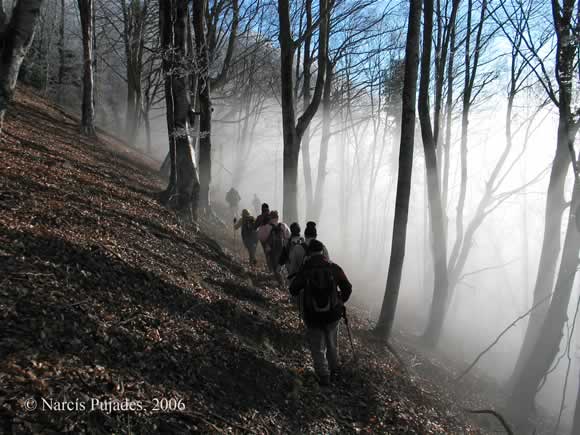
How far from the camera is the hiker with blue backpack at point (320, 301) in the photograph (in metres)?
5.28

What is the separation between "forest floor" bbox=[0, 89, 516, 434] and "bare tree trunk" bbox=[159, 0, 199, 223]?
50.5 inches

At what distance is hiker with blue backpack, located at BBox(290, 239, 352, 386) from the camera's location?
5277 mm

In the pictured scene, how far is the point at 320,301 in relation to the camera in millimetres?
5254

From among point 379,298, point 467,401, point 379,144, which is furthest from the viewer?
point 379,144

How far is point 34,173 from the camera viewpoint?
765 centimetres

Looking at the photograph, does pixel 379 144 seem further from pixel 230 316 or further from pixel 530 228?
pixel 530 228

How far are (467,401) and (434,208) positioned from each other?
5.27m

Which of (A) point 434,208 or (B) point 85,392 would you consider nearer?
(B) point 85,392

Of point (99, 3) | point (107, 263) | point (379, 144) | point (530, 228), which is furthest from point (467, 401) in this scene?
point (530, 228)

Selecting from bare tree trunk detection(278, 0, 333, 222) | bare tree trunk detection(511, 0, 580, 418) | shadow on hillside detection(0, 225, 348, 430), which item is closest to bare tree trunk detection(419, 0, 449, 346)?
bare tree trunk detection(511, 0, 580, 418)

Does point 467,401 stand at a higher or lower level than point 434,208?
lower

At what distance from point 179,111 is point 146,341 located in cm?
699

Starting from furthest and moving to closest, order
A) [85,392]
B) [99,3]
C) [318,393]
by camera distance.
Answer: [99,3], [318,393], [85,392]

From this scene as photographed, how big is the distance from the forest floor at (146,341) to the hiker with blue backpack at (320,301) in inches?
18.7
